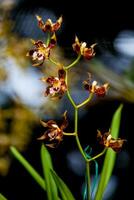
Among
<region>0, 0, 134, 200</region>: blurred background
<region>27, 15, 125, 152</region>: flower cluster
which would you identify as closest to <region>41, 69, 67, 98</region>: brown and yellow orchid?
<region>27, 15, 125, 152</region>: flower cluster

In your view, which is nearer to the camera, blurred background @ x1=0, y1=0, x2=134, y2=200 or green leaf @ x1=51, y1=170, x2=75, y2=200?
green leaf @ x1=51, y1=170, x2=75, y2=200

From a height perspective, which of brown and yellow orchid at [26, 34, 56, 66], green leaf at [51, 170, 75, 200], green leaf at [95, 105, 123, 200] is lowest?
green leaf at [95, 105, 123, 200]

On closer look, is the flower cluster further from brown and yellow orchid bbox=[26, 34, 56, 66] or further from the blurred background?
the blurred background

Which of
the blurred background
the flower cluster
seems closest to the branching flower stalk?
the flower cluster

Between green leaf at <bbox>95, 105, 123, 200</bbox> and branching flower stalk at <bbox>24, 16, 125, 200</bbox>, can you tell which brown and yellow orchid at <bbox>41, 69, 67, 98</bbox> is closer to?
branching flower stalk at <bbox>24, 16, 125, 200</bbox>

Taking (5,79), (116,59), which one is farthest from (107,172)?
(116,59)

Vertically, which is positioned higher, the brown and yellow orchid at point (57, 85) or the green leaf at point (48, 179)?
the brown and yellow orchid at point (57, 85)

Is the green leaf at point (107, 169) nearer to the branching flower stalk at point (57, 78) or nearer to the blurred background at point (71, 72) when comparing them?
the branching flower stalk at point (57, 78)

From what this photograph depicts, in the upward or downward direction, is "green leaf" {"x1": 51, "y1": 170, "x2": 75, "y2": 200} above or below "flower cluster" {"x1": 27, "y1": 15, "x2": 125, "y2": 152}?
below

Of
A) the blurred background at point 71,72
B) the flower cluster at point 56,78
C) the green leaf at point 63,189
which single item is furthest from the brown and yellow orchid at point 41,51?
the blurred background at point 71,72
